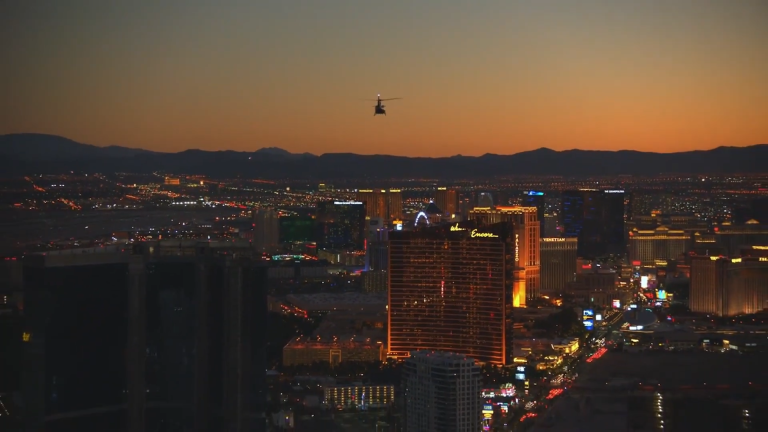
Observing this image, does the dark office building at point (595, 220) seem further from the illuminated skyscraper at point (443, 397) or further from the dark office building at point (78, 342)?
the dark office building at point (78, 342)

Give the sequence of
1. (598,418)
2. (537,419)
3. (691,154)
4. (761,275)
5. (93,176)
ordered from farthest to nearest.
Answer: (761,275) < (691,154) < (537,419) < (598,418) < (93,176)

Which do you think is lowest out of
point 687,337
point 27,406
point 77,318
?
point 687,337

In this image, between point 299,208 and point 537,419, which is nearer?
point 537,419

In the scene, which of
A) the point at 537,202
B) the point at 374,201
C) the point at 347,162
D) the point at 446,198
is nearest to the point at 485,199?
the point at 446,198

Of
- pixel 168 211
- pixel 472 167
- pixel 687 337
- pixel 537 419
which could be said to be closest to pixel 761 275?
pixel 687 337

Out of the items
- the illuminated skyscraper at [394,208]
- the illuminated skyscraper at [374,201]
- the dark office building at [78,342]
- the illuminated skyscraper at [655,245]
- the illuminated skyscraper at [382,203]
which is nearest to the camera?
the dark office building at [78,342]

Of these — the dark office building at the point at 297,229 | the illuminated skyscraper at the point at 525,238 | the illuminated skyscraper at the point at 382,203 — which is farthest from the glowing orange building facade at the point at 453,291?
the illuminated skyscraper at the point at 382,203

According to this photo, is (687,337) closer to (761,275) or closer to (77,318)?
(761,275)

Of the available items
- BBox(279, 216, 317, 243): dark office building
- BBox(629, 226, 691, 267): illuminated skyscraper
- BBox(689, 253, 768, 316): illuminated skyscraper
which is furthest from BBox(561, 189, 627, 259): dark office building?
BBox(279, 216, 317, 243): dark office building
